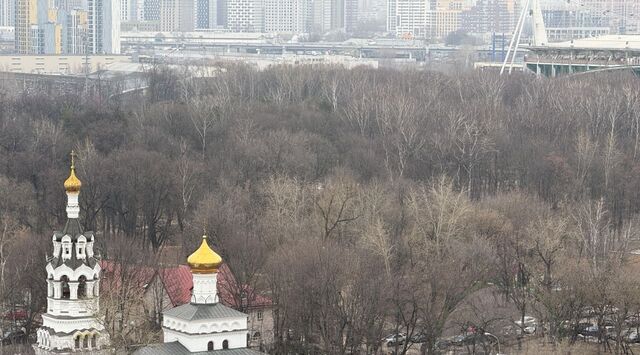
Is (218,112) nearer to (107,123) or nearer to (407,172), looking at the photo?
(107,123)

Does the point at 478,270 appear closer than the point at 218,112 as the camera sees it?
Yes

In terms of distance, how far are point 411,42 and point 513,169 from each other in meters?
125

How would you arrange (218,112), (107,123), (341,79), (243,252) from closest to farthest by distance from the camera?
(243,252) → (107,123) → (218,112) → (341,79)

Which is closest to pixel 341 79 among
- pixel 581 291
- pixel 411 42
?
pixel 581 291

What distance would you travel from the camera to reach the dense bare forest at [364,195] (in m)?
39.1

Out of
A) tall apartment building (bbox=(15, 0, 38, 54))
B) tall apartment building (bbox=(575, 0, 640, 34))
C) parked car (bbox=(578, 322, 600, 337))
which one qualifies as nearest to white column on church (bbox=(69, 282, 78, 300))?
parked car (bbox=(578, 322, 600, 337))

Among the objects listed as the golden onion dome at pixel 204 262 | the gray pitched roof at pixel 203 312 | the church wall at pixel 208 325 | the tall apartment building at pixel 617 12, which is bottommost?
the tall apartment building at pixel 617 12

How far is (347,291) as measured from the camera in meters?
38.4

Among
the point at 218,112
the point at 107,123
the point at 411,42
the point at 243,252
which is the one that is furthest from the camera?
the point at 411,42

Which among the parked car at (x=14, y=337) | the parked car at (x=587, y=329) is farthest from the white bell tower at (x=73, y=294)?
the parked car at (x=587, y=329)

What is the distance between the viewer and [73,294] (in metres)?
33.8

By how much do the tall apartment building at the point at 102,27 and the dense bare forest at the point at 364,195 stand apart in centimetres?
5870

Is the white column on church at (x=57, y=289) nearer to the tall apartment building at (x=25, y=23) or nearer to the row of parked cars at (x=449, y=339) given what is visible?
the row of parked cars at (x=449, y=339)

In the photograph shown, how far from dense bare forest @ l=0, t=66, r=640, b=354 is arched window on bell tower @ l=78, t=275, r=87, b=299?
2.67 feet
